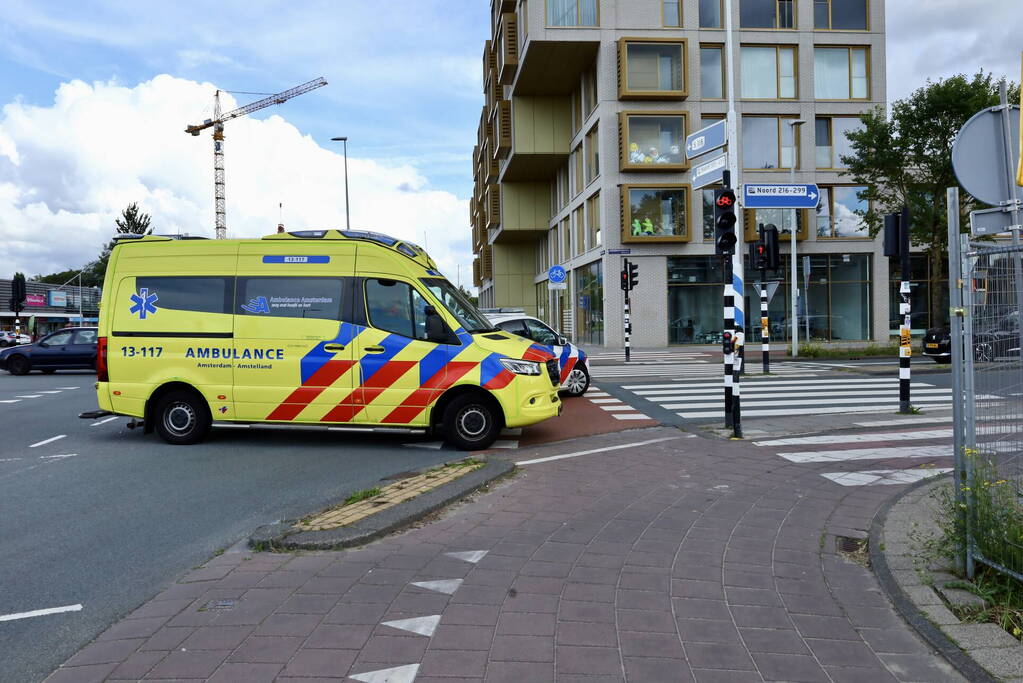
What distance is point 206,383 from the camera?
9445mm

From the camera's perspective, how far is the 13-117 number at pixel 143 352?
9.48 m

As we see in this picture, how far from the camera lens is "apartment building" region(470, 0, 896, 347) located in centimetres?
3222

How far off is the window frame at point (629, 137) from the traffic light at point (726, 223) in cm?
2210

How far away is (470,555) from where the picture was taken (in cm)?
483

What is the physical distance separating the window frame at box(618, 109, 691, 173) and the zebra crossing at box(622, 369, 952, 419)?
16074mm

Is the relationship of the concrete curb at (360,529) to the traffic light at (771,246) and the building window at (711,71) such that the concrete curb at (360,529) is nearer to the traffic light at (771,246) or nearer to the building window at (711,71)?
the traffic light at (771,246)

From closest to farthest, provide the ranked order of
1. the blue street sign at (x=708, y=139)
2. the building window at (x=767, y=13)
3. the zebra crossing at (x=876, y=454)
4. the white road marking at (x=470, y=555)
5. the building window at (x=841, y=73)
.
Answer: the white road marking at (x=470, y=555)
the zebra crossing at (x=876, y=454)
the blue street sign at (x=708, y=139)
the building window at (x=767, y=13)
the building window at (x=841, y=73)

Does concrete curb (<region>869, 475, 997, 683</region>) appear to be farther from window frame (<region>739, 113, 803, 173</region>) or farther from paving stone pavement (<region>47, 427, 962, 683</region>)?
window frame (<region>739, 113, 803, 173</region>)

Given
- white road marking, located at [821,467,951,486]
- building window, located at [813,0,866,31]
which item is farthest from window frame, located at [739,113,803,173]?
white road marking, located at [821,467,951,486]

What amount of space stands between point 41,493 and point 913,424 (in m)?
10.4

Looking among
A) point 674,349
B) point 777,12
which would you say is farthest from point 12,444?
point 777,12

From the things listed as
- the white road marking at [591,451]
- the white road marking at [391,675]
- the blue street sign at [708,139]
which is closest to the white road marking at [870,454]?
the white road marking at [591,451]

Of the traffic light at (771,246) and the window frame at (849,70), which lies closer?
the traffic light at (771,246)

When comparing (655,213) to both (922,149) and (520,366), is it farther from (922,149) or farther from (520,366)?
(520,366)
